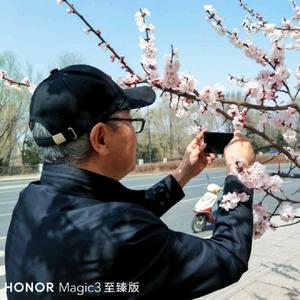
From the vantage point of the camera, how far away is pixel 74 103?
118cm

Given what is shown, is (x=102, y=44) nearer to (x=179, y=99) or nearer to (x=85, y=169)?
(x=179, y=99)

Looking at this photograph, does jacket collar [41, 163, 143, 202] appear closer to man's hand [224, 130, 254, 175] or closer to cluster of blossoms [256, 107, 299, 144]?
man's hand [224, 130, 254, 175]

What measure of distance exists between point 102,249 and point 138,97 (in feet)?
1.83

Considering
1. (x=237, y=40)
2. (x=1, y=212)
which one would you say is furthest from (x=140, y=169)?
(x=237, y=40)

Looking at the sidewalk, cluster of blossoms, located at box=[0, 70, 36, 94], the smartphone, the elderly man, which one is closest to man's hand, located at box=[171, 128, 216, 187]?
the smartphone

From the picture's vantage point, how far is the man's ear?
1.20 m

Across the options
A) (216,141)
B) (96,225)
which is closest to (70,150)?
(96,225)

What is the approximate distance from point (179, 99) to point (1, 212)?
9.26 metres

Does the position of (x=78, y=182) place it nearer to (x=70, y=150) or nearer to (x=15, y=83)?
(x=70, y=150)

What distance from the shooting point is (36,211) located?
1.13 m

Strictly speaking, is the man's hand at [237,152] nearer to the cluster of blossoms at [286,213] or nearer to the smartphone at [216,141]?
the smartphone at [216,141]

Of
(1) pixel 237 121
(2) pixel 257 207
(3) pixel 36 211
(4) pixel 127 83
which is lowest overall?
(2) pixel 257 207

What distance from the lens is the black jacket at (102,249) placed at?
1.02 m

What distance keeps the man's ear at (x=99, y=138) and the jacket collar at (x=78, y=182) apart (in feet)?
0.26
